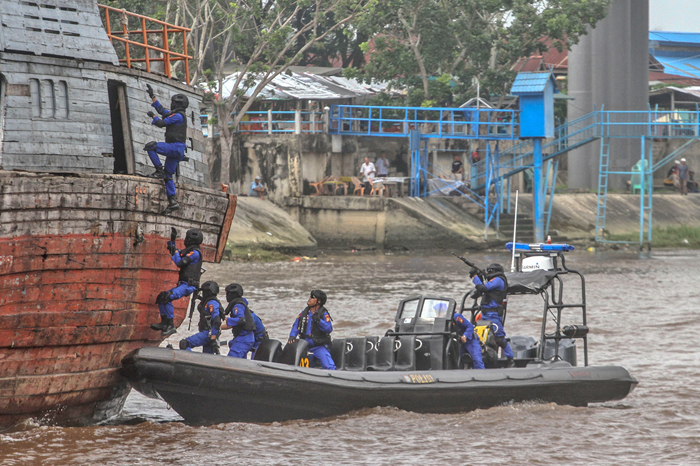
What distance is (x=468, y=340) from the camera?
417 inches

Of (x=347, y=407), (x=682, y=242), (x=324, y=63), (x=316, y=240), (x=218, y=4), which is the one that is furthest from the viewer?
(x=324, y=63)

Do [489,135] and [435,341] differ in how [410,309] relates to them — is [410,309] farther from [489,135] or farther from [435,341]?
[489,135]

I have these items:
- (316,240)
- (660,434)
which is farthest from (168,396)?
(316,240)

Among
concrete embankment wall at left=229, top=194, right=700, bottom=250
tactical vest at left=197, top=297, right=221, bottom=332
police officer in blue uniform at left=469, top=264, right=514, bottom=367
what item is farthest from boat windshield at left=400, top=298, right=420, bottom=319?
concrete embankment wall at left=229, top=194, right=700, bottom=250

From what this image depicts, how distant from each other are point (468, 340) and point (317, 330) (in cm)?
180

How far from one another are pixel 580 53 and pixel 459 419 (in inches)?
1213

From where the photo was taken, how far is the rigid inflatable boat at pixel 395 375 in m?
9.55

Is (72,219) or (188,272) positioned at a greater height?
(72,219)

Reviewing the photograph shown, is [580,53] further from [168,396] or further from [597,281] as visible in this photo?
[168,396]

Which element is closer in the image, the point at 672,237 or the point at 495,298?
the point at 495,298

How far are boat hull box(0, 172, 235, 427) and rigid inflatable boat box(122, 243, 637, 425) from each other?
0.52m

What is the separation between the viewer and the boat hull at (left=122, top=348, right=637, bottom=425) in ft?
31.2

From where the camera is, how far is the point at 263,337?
10.5 metres

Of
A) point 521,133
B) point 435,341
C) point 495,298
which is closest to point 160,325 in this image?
point 435,341
